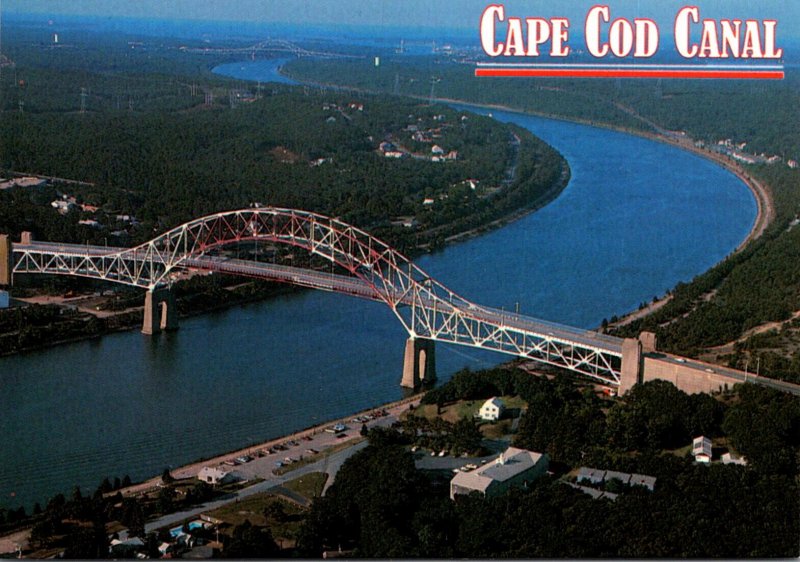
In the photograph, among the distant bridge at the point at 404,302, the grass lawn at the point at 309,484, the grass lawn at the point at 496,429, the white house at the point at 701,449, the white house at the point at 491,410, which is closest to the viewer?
the grass lawn at the point at 309,484

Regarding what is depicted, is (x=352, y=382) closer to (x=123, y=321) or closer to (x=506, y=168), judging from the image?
(x=123, y=321)

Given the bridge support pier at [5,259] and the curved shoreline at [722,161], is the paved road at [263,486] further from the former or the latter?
the curved shoreline at [722,161]

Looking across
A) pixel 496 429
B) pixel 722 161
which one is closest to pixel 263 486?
pixel 496 429

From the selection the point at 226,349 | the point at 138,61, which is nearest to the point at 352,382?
the point at 226,349

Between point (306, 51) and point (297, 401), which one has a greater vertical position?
point (306, 51)

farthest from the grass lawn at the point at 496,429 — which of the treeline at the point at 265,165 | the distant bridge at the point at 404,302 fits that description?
the treeline at the point at 265,165

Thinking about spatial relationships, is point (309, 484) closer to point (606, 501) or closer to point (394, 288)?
point (606, 501)

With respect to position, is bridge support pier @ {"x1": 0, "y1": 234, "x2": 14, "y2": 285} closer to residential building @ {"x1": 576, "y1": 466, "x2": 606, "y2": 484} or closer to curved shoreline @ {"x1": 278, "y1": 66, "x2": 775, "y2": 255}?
curved shoreline @ {"x1": 278, "y1": 66, "x2": 775, "y2": 255}

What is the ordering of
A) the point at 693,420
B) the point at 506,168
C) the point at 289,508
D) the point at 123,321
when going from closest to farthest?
the point at 289,508 < the point at 693,420 < the point at 123,321 < the point at 506,168
